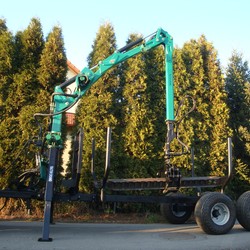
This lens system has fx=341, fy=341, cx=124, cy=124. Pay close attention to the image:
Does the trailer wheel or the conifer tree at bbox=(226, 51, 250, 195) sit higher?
the conifer tree at bbox=(226, 51, 250, 195)

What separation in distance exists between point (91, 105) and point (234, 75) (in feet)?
20.8

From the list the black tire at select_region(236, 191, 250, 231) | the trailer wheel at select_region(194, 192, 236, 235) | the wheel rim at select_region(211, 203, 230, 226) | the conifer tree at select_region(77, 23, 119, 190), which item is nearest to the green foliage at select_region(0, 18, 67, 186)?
the conifer tree at select_region(77, 23, 119, 190)

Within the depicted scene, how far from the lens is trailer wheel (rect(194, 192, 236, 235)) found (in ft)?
23.5

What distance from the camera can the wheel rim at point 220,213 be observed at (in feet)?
24.5

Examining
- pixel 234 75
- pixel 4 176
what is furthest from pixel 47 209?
pixel 234 75

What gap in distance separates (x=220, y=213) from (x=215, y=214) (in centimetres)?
11

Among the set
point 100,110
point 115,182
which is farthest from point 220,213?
point 100,110

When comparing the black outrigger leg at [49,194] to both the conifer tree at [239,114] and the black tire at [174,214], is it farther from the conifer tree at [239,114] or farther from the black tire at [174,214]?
the conifer tree at [239,114]

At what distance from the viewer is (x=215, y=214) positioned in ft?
24.7

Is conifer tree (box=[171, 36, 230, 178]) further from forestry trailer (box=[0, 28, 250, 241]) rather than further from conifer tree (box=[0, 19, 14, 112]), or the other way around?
conifer tree (box=[0, 19, 14, 112])

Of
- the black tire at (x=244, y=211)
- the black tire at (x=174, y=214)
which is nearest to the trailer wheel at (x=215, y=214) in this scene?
the black tire at (x=244, y=211)

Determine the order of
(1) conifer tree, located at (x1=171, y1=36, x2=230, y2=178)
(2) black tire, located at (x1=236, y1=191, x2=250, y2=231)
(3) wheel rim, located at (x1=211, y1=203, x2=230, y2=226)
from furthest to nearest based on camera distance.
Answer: (1) conifer tree, located at (x1=171, y1=36, x2=230, y2=178)
(2) black tire, located at (x1=236, y1=191, x2=250, y2=231)
(3) wheel rim, located at (x1=211, y1=203, x2=230, y2=226)

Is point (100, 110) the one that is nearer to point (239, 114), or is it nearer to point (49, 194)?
point (49, 194)

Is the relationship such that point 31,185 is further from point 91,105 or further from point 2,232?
point 91,105
